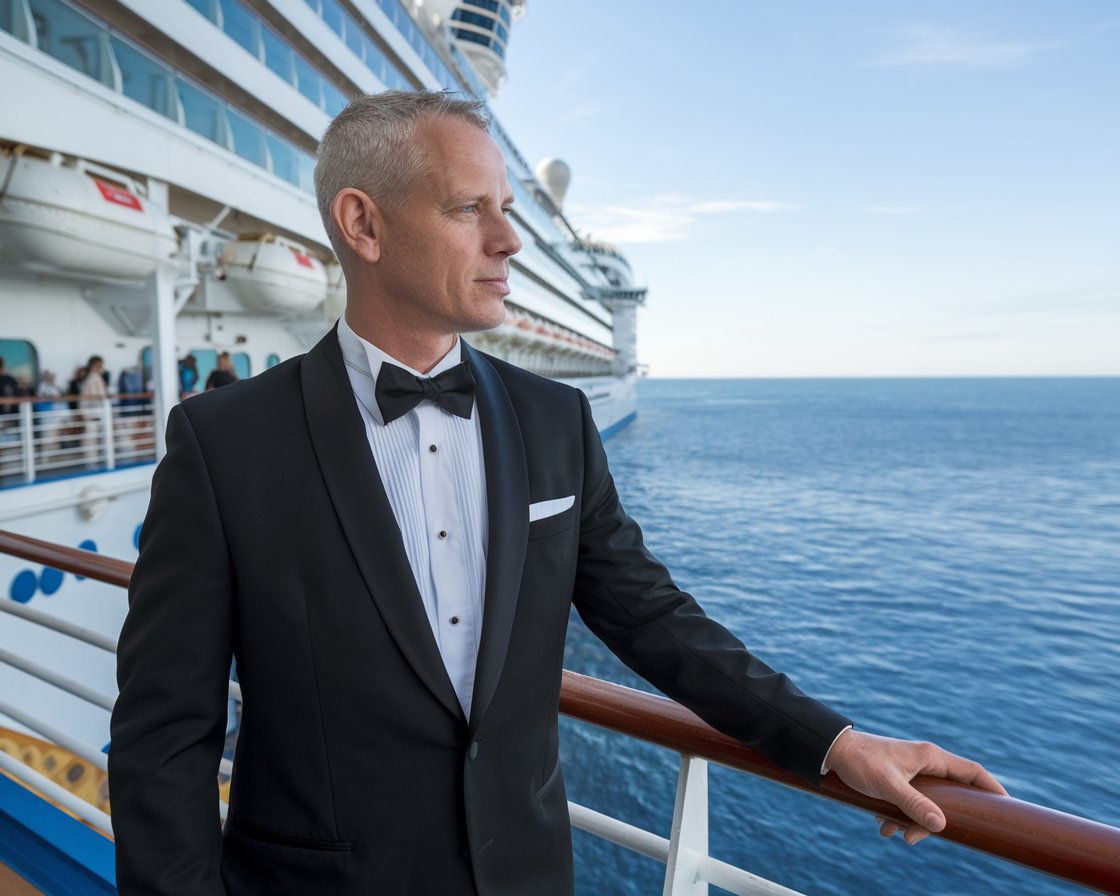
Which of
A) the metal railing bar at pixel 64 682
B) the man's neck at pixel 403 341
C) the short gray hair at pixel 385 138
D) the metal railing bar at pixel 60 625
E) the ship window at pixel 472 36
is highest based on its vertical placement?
the ship window at pixel 472 36

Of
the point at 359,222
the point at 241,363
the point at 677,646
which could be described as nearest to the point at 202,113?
the point at 241,363

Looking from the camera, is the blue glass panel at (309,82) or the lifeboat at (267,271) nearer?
the lifeboat at (267,271)

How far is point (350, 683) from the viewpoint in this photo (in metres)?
0.94

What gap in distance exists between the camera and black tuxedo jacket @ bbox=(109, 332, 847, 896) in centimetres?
92

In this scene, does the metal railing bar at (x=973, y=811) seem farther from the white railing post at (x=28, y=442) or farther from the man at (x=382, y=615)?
the white railing post at (x=28, y=442)

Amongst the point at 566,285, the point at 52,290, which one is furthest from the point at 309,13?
the point at 566,285

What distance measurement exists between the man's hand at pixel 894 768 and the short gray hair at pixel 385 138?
975 millimetres

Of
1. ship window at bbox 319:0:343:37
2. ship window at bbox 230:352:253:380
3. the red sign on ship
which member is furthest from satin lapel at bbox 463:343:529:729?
ship window at bbox 319:0:343:37

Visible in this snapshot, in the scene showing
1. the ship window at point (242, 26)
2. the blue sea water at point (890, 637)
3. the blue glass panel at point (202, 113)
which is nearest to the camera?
the blue sea water at point (890, 637)

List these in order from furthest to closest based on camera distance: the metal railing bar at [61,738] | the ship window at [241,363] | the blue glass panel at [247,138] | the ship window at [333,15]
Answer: the ship window at [333,15] < the ship window at [241,363] < the blue glass panel at [247,138] < the metal railing bar at [61,738]

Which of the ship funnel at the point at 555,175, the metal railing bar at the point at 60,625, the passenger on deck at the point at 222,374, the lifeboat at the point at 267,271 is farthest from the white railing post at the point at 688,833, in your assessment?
the ship funnel at the point at 555,175

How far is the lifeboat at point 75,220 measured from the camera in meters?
5.89

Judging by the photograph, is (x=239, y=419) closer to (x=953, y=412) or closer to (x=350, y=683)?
(x=350, y=683)

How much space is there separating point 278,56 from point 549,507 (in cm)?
1140
